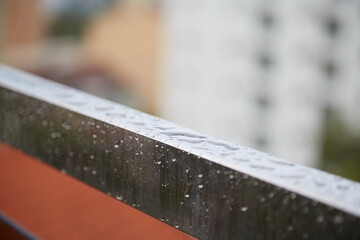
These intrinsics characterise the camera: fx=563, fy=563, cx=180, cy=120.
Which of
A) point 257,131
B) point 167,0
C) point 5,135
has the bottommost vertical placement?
point 257,131

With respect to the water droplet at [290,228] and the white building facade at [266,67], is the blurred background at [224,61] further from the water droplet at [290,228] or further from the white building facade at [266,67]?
the water droplet at [290,228]

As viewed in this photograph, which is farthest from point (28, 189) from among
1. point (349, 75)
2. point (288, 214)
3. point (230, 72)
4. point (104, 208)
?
point (230, 72)

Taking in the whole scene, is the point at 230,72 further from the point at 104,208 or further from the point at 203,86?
the point at 104,208

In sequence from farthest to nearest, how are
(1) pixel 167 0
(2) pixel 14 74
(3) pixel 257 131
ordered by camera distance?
(1) pixel 167 0, (3) pixel 257 131, (2) pixel 14 74

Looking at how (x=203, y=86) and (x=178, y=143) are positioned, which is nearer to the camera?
(x=178, y=143)

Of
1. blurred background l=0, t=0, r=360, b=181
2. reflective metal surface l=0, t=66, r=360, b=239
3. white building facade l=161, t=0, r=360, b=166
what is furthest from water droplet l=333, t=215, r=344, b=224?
white building facade l=161, t=0, r=360, b=166

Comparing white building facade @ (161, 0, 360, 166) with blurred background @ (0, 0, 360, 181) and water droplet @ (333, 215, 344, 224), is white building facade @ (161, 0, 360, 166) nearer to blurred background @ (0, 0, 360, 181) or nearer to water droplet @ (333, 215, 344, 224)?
blurred background @ (0, 0, 360, 181)

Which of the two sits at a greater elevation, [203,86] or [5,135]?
[5,135]
